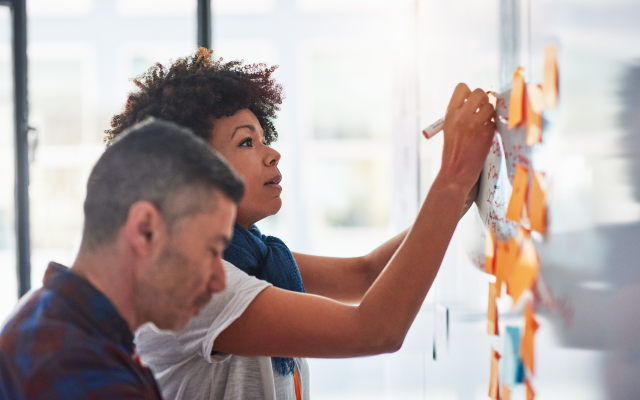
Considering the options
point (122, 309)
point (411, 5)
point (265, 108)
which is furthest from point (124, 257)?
point (411, 5)

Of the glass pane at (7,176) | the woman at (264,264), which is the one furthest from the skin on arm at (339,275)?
the glass pane at (7,176)

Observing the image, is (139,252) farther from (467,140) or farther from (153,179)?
(467,140)

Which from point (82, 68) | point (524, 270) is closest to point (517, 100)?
point (524, 270)

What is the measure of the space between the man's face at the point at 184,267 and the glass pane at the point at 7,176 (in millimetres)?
1973

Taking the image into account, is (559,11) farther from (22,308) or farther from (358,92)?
(358,92)

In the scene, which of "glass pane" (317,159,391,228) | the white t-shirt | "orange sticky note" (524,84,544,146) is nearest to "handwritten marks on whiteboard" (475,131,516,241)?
"orange sticky note" (524,84,544,146)

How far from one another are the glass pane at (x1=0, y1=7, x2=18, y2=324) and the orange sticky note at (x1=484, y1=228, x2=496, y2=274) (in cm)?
208

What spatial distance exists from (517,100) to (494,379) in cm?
47

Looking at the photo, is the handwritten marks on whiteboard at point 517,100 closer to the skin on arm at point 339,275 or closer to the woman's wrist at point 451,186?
the woman's wrist at point 451,186

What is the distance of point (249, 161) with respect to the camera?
106 centimetres

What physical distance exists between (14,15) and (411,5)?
1667mm

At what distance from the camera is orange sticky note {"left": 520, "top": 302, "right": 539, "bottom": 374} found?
75 cm

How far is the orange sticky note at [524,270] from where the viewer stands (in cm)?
75

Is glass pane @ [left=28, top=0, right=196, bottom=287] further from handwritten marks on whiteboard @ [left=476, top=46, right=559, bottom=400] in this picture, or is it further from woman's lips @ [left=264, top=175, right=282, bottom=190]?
handwritten marks on whiteboard @ [left=476, top=46, right=559, bottom=400]
